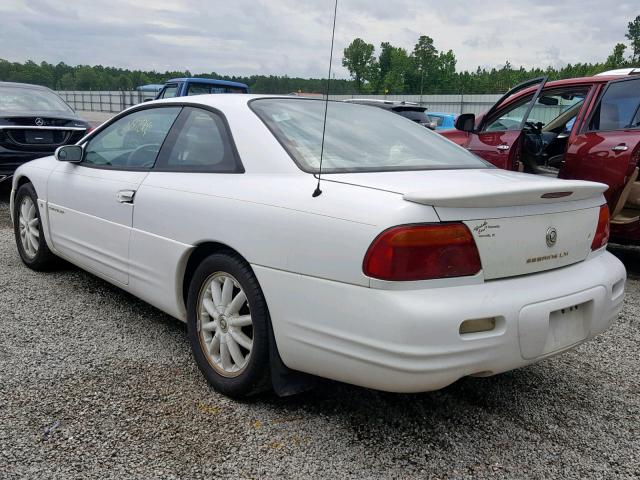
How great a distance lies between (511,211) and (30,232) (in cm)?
388

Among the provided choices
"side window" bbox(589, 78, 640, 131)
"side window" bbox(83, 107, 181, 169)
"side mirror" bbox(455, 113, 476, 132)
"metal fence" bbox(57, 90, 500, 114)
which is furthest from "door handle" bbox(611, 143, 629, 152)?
"metal fence" bbox(57, 90, 500, 114)

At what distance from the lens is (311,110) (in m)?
3.15

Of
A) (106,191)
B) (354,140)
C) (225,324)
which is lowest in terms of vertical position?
(225,324)

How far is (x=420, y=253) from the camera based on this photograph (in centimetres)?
207

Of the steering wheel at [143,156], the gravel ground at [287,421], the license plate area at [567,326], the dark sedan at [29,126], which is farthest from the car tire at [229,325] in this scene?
the dark sedan at [29,126]

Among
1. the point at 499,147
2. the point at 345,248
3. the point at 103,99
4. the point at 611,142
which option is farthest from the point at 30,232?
the point at 103,99

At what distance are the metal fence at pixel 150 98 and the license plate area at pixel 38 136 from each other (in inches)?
501

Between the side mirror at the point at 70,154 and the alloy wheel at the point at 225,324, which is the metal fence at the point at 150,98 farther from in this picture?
the alloy wheel at the point at 225,324

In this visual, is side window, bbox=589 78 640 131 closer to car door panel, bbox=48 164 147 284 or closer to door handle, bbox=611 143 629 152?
door handle, bbox=611 143 629 152

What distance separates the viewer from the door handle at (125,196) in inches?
129

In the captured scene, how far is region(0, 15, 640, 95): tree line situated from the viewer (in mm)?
4328

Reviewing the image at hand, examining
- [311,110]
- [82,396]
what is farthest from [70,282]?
[311,110]

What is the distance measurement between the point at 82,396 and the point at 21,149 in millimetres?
5752

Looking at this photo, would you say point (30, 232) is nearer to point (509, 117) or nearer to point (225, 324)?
Answer: point (225, 324)
